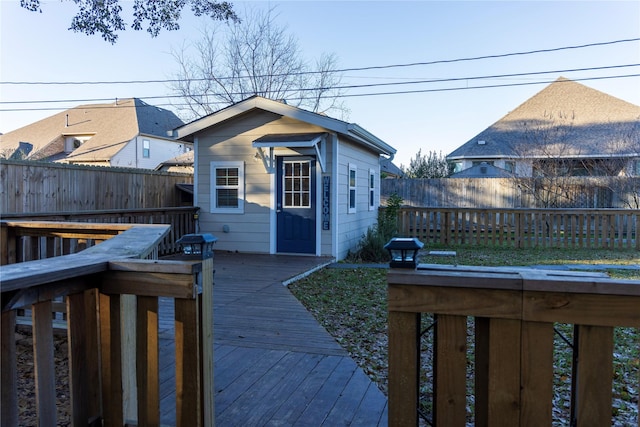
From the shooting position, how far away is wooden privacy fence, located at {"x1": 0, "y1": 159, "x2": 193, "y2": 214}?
7.81m

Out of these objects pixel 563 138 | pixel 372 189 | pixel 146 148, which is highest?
pixel 146 148

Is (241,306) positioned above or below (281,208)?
A: below

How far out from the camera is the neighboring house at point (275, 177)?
30.1 ft

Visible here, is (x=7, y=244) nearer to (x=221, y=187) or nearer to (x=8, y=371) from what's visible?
(x=8, y=371)

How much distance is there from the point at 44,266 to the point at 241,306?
3797 mm

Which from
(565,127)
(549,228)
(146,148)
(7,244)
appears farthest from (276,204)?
(146,148)

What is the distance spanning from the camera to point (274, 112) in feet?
30.7

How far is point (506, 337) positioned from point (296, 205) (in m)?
8.15

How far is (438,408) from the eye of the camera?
1.57 meters

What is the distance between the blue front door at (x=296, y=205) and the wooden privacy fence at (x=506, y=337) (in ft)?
25.5

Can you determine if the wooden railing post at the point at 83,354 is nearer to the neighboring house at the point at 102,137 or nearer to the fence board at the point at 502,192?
the fence board at the point at 502,192

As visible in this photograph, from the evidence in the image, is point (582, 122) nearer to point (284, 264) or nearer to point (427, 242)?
point (427, 242)

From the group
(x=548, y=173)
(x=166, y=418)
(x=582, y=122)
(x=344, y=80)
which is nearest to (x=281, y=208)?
(x=166, y=418)

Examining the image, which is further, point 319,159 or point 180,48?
point 180,48
